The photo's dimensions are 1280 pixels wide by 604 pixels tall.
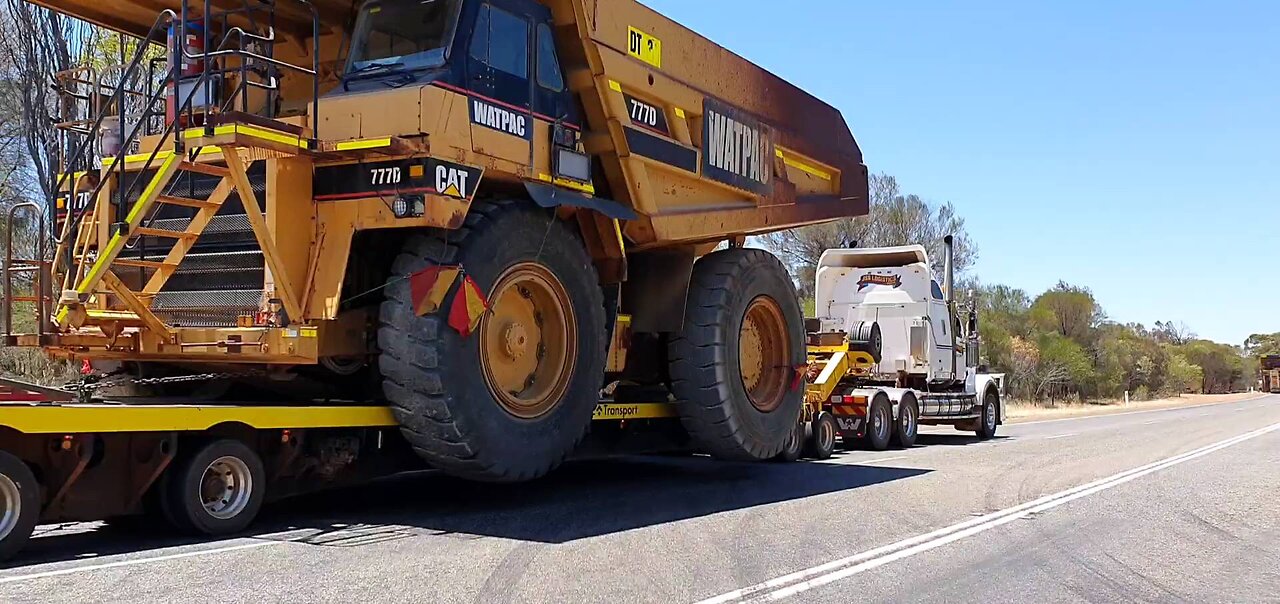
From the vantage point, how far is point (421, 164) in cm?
733

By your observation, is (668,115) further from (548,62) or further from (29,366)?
(29,366)

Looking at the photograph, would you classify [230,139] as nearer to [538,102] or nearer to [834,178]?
[538,102]

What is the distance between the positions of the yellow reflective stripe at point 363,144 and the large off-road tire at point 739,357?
3.90 metres

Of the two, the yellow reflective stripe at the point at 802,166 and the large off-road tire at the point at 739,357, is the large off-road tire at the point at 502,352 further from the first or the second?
the yellow reflective stripe at the point at 802,166

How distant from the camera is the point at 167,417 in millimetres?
6562

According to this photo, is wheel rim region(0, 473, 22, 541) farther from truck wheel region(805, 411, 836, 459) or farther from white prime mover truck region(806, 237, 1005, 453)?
white prime mover truck region(806, 237, 1005, 453)

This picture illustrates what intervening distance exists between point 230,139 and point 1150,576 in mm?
6165

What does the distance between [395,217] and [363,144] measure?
1.70 feet

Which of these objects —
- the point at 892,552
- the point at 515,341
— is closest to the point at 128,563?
the point at 515,341

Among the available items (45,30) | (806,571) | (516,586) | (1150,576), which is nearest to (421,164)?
(516,586)

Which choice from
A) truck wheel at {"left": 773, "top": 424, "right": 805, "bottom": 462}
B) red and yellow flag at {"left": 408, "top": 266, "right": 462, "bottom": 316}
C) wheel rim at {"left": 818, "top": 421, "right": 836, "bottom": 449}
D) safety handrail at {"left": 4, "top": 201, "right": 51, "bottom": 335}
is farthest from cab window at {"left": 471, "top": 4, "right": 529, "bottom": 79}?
wheel rim at {"left": 818, "top": 421, "right": 836, "bottom": 449}

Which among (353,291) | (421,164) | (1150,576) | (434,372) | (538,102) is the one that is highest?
(538,102)

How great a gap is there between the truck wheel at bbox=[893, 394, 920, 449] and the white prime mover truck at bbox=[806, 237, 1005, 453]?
0.02m

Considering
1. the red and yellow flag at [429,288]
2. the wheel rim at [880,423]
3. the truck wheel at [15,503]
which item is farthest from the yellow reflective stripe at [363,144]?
the wheel rim at [880,423]
